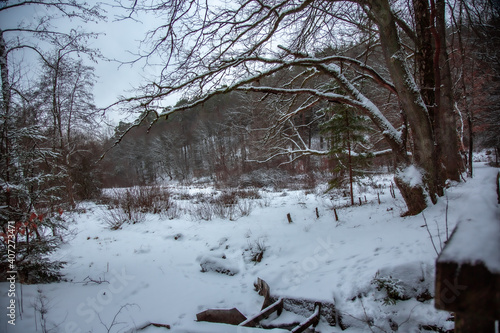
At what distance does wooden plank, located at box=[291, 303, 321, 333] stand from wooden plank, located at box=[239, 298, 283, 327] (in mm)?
483

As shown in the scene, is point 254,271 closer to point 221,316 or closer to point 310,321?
point 221,316

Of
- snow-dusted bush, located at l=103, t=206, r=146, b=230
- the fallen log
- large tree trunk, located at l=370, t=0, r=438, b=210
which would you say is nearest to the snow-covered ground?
the fallen log

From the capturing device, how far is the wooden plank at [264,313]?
101 inches

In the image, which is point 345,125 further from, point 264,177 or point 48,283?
point 264,177

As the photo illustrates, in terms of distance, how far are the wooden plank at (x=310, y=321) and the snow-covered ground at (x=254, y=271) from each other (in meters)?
0.09

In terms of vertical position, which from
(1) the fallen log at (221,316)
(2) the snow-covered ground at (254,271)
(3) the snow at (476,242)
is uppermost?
(3) the snow at (476,242)

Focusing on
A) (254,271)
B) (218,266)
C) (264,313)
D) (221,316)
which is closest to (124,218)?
(218,266)

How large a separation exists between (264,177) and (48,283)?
14198 mm

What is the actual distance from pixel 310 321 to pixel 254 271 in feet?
5.52

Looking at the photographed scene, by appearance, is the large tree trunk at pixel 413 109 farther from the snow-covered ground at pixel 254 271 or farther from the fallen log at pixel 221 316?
the fallen log at pixel 221 316

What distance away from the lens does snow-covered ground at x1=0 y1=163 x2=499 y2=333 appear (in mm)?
2366

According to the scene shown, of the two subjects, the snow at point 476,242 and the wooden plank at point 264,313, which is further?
the wooden plank at point 264,313

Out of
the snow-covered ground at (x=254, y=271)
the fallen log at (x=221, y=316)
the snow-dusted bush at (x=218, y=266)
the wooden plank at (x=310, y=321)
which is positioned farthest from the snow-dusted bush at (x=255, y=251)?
the wooden plank at (x=310, y=321)

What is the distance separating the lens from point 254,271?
4027 mm
